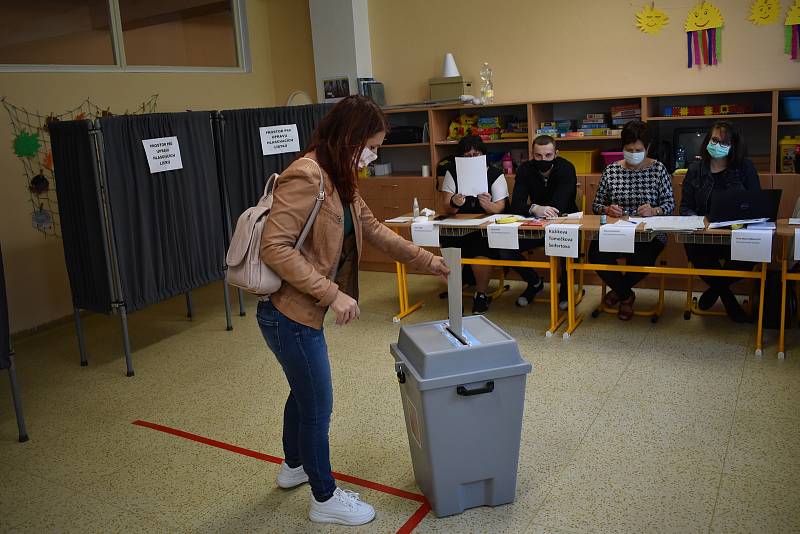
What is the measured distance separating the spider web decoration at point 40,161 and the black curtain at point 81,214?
871mm

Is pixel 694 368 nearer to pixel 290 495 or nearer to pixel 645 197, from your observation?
pixel 645 197

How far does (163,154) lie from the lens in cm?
434

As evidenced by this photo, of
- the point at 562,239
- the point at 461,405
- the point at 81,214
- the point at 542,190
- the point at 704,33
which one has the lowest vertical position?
the point at 461,405

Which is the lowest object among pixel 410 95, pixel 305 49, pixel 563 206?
pixel 563 206

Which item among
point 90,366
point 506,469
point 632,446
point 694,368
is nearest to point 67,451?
point 90,366

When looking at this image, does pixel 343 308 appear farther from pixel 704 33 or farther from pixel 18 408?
pixel 704 33

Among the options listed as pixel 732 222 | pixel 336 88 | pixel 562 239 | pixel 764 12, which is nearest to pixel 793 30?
pixel 764 12

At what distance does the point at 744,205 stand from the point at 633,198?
30.8 inches

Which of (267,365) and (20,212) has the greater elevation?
(20,212)

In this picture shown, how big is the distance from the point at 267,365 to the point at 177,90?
112 inches

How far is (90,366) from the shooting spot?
4.38 meters

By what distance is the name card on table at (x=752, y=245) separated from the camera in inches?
145

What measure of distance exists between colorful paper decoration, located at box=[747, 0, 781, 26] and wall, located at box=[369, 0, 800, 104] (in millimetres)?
39

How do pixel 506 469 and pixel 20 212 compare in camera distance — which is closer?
pixel 506 469
